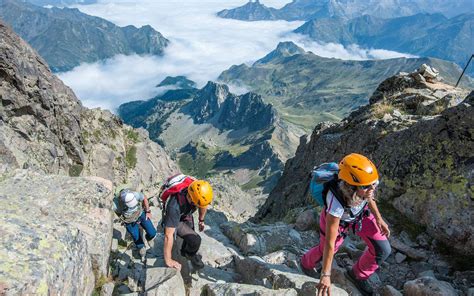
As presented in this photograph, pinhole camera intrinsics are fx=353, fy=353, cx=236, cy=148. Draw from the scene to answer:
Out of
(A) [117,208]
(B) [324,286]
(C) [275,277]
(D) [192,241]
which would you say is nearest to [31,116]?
(A) [117,208]

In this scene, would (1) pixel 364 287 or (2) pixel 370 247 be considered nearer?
(2) pixel 370 247

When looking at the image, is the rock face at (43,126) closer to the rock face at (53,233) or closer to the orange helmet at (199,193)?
the rock face at (53,233)

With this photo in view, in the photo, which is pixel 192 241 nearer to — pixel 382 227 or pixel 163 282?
pixel 163 282

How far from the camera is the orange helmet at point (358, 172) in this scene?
9.28m

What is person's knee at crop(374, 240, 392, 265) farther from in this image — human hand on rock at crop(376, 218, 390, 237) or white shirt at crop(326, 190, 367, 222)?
white shirt at crop(326, 190, 367, 222)

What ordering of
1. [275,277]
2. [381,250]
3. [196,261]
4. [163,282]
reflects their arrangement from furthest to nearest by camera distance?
[196,261]
[275,277]
[381,250]
[163,282]

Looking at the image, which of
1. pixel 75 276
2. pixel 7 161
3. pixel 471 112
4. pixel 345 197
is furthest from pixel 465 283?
pixel 7 161

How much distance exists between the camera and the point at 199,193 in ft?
42.4

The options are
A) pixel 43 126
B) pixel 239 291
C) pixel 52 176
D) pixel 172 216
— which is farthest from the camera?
pixel 43 126

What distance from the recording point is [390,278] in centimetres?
1341

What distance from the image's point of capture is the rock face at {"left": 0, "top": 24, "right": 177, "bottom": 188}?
43.8 metres

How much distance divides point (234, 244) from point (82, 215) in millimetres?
9421

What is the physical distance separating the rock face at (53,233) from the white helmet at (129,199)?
350 centimetres

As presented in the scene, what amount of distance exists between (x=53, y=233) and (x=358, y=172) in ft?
27.7
